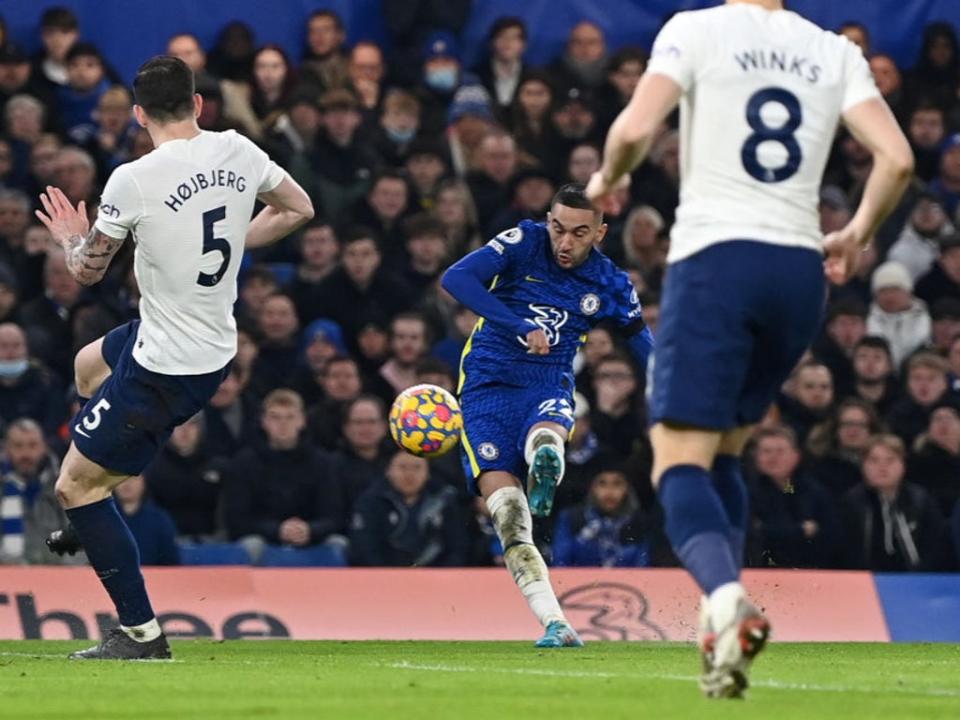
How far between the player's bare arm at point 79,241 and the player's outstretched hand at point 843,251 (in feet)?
11.7

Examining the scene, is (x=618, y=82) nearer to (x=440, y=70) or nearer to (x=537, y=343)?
(x=440, y=70)

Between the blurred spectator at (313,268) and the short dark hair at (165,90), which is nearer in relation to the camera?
the short dark hair at (165,90)

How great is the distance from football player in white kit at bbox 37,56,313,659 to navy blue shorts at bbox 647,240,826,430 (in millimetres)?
3017

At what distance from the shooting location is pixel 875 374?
16.8m

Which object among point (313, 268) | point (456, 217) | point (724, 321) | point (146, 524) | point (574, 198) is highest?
point (724, 321)

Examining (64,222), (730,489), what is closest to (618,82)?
(64,222)

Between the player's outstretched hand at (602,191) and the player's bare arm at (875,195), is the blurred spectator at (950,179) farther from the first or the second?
the player's outstretched hand at (602,191)

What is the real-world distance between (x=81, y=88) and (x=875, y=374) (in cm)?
661

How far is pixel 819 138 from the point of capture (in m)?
7.53

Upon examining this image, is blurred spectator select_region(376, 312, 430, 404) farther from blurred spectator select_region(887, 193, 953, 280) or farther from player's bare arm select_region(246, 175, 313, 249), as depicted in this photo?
player's bare arm select_region(246, 175, 313, 249)

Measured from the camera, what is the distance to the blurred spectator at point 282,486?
14.8m

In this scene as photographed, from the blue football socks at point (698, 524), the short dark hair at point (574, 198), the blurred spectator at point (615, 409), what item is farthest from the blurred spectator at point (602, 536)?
the blue football socks at point (698, 524)

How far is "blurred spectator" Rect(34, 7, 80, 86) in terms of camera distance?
17516 millimetres

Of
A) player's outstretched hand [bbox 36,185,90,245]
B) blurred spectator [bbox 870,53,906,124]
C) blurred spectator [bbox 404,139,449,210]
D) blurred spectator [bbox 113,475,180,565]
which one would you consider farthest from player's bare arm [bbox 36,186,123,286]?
blurred spectator [bbox 870,53,906,124]
